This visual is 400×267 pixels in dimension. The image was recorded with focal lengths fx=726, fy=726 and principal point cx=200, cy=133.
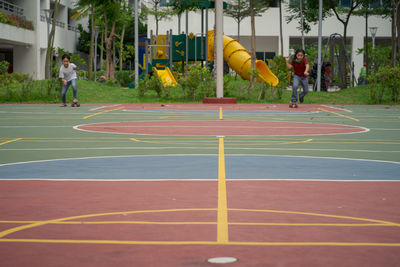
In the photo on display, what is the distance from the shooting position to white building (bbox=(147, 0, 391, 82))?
2400 inches

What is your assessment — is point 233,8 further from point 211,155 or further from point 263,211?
point 263,211

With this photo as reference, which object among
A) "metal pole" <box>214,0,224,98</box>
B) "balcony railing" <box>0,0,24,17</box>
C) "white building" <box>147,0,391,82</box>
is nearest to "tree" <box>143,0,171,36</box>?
"white building" <box>147,0,391,82</box>

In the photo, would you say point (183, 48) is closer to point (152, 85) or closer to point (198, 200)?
point (152, 85)

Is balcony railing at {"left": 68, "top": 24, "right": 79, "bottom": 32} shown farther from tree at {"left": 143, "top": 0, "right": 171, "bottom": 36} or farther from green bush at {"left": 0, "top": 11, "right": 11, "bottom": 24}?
green bush at {"left": 0, "top": 11, "right": 11, "bottom": 24}

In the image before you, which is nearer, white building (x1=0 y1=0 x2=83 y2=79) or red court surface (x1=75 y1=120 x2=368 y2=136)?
red court surface (x1=75 y1=120 x2=368 y2=136)

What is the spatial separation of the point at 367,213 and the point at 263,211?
2.67 ft

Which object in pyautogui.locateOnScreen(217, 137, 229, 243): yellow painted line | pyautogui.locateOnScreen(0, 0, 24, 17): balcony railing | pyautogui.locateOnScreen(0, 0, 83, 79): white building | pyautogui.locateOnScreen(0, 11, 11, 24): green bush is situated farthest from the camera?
pyautogui.locateOnScreen(0, 0, 24, 17): balcony railing

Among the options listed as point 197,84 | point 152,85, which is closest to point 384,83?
point 197,84

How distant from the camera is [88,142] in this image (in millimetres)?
12023

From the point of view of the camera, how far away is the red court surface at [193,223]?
4195mm

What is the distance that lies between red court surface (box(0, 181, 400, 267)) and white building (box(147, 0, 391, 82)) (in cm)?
5450

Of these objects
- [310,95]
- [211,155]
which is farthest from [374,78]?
[211,155]

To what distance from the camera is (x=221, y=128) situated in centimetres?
→ 1502

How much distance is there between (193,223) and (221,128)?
9865mm
